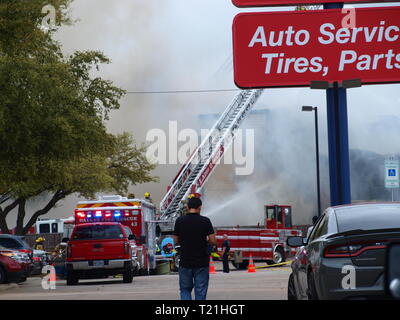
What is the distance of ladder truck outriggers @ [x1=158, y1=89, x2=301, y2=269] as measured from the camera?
1554 inches

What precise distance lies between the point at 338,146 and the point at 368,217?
27.4 ft

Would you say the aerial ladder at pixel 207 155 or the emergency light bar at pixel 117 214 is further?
the aerial ladder at pixel 207 155

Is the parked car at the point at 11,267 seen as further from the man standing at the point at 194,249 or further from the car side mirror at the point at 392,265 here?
the car side mirror at the point at 392,265

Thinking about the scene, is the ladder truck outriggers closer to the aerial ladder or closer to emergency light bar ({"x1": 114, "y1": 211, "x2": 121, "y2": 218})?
the aerial ladder

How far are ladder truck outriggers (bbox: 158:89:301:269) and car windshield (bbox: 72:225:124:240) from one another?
37.8 feet

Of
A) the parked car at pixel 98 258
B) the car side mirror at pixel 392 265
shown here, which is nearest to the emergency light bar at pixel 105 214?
the parked car at pixel 98 258

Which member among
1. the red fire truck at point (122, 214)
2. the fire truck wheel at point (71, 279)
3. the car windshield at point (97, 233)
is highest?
the red fire truck at point (122, 214)

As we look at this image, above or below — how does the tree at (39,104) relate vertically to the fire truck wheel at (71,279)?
above

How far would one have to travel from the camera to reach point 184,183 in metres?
52.8

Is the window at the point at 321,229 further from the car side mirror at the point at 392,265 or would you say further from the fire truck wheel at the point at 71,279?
the fire truck wheel at the point at 71,279

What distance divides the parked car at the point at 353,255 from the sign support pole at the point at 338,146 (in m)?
7.78

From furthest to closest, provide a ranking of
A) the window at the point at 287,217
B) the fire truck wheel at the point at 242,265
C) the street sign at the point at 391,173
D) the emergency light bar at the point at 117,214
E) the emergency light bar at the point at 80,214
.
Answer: the window at the point at 287,217
the fire truck wheel at the point at 242,265
the emergency light bar at the point at 117,214
the emergency light bar at the point at 80,214
the street sign at the point at 391,173

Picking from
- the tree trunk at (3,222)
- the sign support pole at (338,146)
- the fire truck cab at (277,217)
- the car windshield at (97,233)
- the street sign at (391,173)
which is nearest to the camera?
the sign support pole at (338,146)

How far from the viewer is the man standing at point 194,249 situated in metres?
12.0
